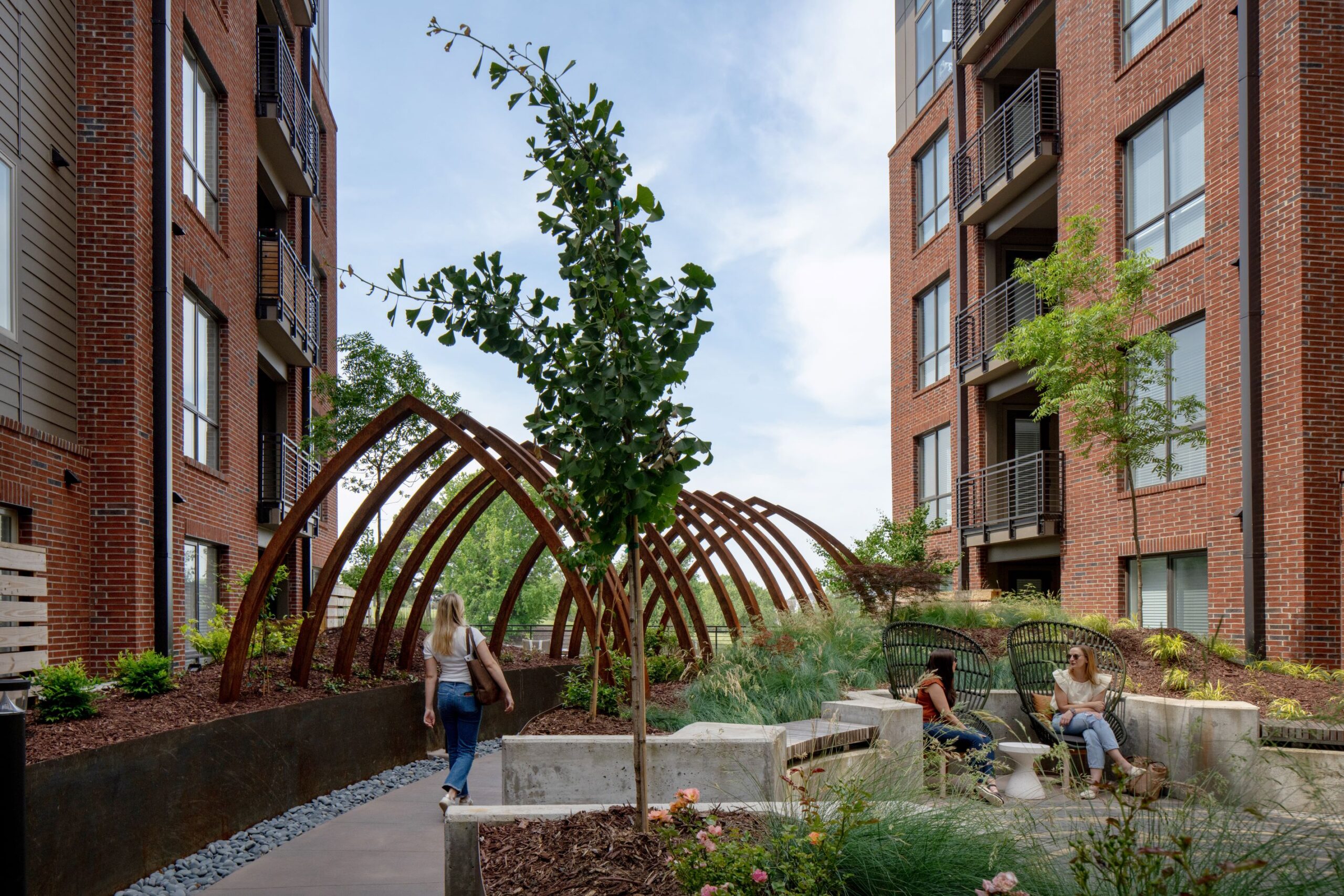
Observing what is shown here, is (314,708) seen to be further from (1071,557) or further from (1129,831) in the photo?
(1071,557)

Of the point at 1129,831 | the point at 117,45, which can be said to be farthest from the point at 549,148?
the point at 117,45

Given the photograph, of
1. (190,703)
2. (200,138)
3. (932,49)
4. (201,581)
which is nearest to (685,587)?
(201,581)

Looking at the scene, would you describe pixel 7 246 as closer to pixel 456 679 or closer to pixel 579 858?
pixel 456 679

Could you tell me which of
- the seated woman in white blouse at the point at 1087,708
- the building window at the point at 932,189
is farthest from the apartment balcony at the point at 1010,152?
the seated woman in white blouse at the point at 1087,708

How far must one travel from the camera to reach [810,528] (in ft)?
63.8

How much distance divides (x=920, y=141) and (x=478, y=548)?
3335 centimetres

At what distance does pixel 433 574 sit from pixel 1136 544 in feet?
31.4

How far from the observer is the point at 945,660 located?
9.73 m

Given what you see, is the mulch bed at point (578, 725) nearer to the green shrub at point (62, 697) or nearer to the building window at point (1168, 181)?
the green shrub at point (62, 697)

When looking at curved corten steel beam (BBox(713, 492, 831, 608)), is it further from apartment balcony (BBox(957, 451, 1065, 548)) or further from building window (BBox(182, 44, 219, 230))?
building window (BBox(182, 44, 219, 230))

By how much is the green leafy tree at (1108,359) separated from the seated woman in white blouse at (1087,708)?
5264mm

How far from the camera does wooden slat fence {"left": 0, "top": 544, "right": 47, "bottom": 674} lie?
27.5 ft

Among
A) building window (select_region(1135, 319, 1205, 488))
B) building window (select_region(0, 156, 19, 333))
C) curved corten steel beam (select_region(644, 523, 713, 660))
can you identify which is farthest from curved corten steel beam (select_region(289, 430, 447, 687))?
building window (select_region(1135, 319, 1205, 488))

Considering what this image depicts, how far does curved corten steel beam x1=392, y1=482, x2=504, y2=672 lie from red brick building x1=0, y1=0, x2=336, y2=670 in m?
2.72
